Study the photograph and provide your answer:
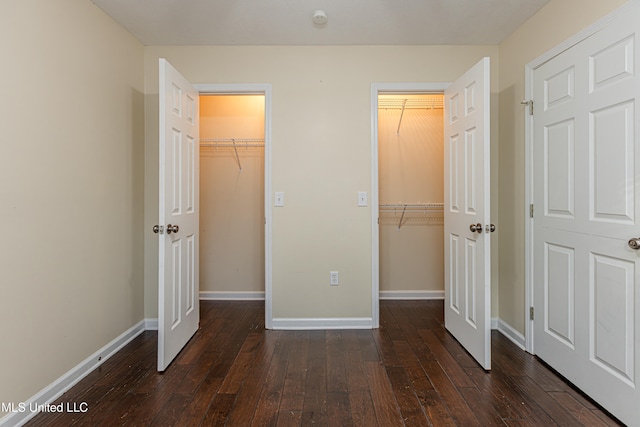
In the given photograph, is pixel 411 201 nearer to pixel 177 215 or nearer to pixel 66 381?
pixel 177 215

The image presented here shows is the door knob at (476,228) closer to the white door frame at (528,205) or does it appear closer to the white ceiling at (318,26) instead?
the white door frame at (528,205)

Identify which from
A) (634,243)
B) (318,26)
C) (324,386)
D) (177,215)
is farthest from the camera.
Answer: (318,26)

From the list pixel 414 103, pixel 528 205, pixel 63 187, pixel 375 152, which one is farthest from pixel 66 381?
pixel 414 103

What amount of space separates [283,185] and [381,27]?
1.48m

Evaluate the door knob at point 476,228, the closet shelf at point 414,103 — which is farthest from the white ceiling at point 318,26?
the door knob at point 476,228

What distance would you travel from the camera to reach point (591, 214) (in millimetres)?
1824

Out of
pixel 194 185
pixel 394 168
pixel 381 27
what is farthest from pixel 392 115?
pixel 194 185

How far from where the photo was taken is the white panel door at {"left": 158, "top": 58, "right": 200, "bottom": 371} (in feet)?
6.96

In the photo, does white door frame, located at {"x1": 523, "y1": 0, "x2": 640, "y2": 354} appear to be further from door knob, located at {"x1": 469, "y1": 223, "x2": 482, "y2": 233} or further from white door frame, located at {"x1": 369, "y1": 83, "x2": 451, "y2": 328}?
white door frame, located at {"x1": 369, "y1": 83, "x2": 451, "y2": 328}

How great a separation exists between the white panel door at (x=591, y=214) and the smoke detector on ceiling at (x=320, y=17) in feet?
5.10

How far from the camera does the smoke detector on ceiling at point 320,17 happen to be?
230cm

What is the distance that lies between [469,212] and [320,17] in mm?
1770

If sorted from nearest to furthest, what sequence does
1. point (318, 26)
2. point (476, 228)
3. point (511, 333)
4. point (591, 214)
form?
point (591, 214) → point (476, 228) → point (318, 26) → point (511, 333)

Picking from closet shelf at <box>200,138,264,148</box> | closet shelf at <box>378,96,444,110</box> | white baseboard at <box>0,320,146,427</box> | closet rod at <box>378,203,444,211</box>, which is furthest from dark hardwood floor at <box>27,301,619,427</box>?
closet shelf at <box>378,96,444,110</box>
